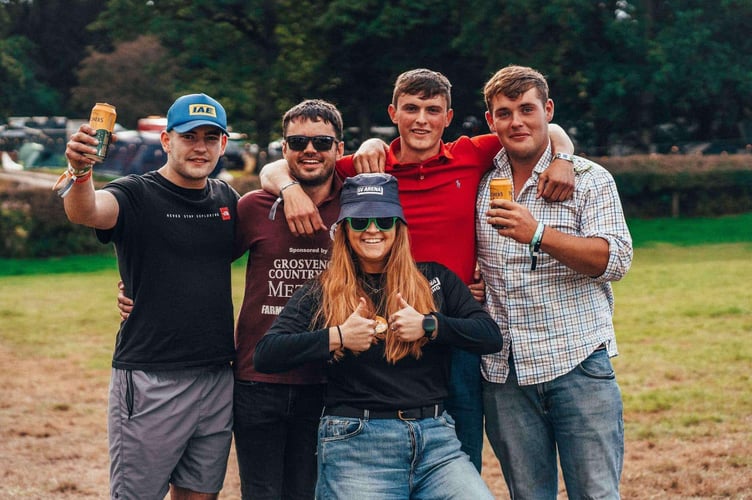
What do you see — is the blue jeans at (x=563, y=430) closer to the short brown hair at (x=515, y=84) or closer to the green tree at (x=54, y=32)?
the short brown hair at (x=515, y=84)

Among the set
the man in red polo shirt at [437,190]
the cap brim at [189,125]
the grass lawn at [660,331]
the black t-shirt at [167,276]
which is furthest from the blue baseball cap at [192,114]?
the grass lawn at [660,331]

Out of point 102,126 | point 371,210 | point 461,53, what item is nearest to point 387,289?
point 371,210

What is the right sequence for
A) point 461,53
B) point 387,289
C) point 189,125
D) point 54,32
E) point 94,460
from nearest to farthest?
point 387,289, point 189,125, point 94,460, point 461,53, point 54,32

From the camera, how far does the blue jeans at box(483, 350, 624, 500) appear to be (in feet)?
13.4

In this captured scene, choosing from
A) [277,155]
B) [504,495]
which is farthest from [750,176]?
[504,495]

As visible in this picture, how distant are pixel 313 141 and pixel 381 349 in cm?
116

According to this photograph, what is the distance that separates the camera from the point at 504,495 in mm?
6562

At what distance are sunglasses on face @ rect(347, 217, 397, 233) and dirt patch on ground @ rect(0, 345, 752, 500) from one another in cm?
318

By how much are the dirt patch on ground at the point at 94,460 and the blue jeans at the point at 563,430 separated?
7.81 ft

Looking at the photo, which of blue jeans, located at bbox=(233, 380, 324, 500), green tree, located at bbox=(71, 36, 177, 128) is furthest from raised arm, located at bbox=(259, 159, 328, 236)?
green tree, located at bbox=(71, 36, 177, 128)

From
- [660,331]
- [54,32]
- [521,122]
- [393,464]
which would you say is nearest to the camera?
[393,464]

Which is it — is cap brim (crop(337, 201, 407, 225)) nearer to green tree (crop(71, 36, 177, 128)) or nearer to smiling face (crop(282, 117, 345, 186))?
smiling face (crop(282, 117, 345, 186))

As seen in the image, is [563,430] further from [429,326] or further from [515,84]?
[515,84]

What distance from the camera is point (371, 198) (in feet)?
13.3
